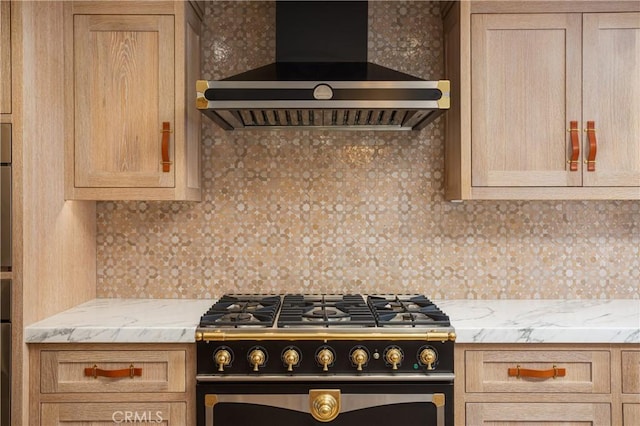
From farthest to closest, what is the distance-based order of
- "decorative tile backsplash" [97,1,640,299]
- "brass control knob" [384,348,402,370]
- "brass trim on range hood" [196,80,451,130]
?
"decorative tile backsplash" [97,1,640,299] → "brass trim on range hood" [196,80,451,130] → "brass control knob" [384,348,402,370]

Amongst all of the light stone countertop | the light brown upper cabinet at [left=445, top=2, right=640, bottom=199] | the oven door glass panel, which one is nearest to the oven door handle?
the oven door glass panel

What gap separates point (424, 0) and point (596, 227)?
127 cm

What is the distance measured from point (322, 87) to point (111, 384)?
4.14 ft

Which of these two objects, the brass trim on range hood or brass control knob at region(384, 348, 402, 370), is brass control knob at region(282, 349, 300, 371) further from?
the brass trim on range hood

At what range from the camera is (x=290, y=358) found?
1860 millimetres

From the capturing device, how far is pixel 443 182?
2.52 metres

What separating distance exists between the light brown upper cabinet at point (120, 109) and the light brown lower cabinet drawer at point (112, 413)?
770 millimetres

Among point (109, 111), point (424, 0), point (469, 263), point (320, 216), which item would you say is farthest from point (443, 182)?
point (109, 111)

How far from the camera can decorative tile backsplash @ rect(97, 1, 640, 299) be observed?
2.51 metres

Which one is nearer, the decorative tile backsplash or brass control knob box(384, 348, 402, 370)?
brass control knob box(384, 348, 402, 370)

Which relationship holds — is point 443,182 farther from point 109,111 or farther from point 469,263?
point 109,111

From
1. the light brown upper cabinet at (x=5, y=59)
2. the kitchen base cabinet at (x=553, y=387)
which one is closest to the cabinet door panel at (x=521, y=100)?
the kitchen base cabinet at (x=553, y=387)

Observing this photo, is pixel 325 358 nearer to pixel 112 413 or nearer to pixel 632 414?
pixel 112 413

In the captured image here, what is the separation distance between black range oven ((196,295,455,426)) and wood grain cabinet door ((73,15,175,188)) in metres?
0.74
